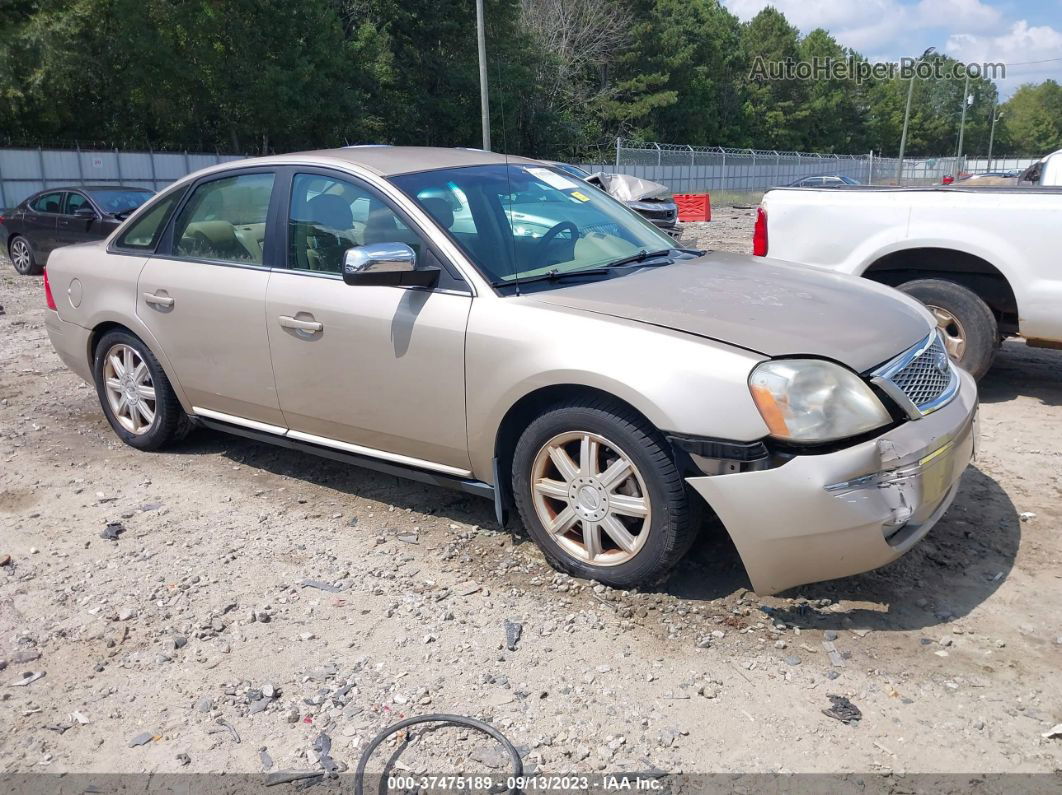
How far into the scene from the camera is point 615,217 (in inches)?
181

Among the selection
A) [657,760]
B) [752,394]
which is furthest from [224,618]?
[752,394]

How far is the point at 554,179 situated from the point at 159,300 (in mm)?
2202

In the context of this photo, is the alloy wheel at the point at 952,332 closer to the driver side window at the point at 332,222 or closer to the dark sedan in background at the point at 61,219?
the driver side window at the point at 332,222

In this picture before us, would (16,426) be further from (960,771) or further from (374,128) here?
(374,128)

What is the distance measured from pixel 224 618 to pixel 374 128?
38.4m

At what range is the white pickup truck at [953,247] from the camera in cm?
561

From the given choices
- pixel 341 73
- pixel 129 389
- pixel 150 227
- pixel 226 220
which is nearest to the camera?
pixel 226 220

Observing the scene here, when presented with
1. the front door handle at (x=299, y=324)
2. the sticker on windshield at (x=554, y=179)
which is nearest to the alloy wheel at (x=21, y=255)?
the front door handle at (x=299, y=324)

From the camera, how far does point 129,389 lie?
527 cm

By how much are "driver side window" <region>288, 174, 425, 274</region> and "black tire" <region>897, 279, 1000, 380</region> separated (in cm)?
364

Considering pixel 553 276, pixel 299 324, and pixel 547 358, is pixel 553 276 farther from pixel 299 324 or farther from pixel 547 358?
pixel 299 324

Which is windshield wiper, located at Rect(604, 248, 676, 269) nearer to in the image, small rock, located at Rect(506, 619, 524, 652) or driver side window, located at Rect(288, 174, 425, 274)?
driver side window, located at Rect(288, 174, 425, 274)

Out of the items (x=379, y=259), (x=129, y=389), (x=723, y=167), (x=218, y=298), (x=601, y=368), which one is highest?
(x=723, y=167)

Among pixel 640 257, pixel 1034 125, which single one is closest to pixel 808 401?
pixel 640 257
